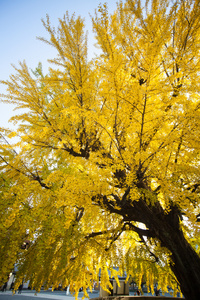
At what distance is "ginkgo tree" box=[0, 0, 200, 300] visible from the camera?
2217 mm

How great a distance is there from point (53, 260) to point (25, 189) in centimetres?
129

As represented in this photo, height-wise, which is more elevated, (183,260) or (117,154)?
(117,154)

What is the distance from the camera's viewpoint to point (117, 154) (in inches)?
115

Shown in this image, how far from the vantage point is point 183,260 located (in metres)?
2.74

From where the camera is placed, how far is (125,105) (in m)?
2.31

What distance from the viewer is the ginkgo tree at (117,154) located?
7.27 feet

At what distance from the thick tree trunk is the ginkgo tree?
0.02 meters

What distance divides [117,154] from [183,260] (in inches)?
86.4

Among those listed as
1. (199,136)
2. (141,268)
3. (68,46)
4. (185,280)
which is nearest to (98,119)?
(199,136)

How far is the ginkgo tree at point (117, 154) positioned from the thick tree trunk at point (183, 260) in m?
0.02

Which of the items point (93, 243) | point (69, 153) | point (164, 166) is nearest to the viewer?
point (164, 166)

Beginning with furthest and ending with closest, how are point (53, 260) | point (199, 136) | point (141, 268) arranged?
point (141, 268) < point (53, 260) < point (199, 136)

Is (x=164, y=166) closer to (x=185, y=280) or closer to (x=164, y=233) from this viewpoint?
(x=164, y=233)

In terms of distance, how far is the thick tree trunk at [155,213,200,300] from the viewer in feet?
8.52
